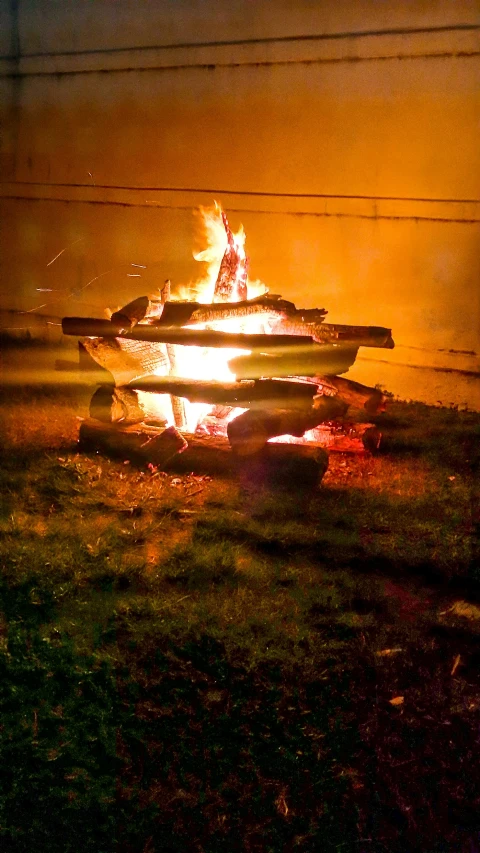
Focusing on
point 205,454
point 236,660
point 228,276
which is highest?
point 228,276

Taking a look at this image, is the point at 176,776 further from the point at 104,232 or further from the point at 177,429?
the point at 104,232

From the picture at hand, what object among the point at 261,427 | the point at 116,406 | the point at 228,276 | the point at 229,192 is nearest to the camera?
the point at 261,427

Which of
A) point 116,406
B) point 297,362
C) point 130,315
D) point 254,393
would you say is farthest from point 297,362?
point 116,406

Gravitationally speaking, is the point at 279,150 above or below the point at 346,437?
above

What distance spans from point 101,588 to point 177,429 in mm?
1864

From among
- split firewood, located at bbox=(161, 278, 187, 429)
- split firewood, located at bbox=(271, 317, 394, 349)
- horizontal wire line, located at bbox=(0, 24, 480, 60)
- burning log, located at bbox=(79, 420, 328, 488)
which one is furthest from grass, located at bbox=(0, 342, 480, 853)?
horizontal wire line, located at bbox=(0, 24, 480, 60)

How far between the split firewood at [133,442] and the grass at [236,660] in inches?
4.2

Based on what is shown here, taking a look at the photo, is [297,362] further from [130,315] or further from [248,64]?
[248,64]

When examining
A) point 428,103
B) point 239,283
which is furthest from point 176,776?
point 428,103

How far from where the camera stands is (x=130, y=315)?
5.80 meters

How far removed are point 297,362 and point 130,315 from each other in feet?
4.05

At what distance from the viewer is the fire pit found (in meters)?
5.51

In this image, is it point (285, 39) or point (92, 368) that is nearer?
point (92, 368)

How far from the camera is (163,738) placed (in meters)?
3.15
